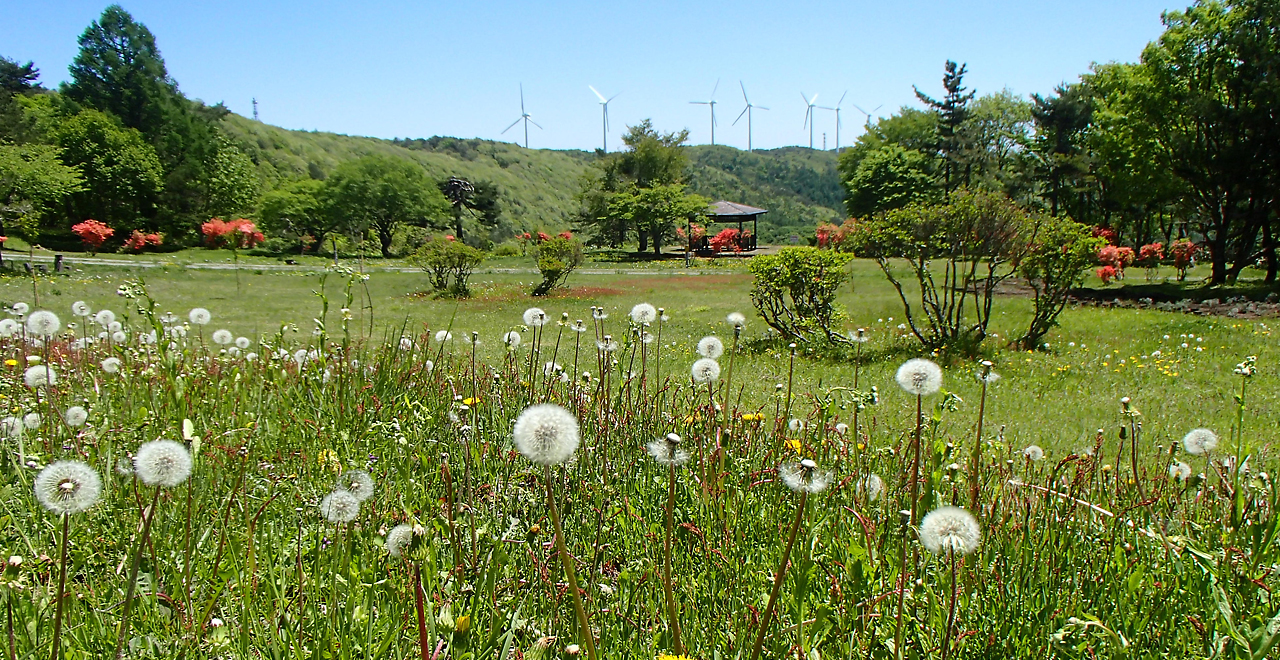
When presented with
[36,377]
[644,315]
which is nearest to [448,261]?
[36,377]

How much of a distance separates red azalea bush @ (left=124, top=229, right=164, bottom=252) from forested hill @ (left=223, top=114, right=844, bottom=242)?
65.8 feet

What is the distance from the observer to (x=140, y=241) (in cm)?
3591

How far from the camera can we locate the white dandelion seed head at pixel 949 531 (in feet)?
4.13

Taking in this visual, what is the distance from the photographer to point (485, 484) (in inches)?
104

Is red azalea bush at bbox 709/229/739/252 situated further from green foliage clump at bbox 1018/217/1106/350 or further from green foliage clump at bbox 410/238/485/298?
green foliage clump at bbox 1018/217/1106/350

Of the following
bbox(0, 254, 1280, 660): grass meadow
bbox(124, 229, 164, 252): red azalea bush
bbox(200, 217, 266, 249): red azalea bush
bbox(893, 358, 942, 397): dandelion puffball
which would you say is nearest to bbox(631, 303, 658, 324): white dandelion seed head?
bbox(0, 254, 1280, 660): grass meadow

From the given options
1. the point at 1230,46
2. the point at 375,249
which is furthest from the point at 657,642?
the point at 375,249

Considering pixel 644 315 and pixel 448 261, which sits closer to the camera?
pixel 644 315

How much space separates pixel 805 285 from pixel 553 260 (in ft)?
35.0

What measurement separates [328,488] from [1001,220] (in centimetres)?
934

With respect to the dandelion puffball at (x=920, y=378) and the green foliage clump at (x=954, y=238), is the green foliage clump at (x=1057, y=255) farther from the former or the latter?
the dandelion puffball at (x=920, y=378)

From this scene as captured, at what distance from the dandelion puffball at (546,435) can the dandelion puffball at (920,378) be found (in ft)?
3.09

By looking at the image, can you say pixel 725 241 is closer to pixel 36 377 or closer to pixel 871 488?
pixel 36 377

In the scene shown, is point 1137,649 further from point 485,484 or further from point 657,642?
point 485,484
